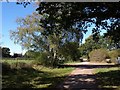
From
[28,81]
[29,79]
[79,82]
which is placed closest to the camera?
[79,82]

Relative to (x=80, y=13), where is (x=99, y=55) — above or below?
below

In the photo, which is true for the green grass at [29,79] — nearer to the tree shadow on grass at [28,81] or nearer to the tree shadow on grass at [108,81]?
the tree shadow on grass at [28,81]

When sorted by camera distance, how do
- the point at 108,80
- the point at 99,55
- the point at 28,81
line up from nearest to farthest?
the point at 108,80 → the point at 28,81 → the point at 99,55

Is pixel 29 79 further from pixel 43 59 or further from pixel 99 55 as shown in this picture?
pixel 99 55

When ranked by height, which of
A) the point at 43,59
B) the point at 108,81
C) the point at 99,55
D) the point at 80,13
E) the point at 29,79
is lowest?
the point at 108,81

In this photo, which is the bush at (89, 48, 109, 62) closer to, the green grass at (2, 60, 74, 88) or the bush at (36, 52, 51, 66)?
the bush at (36, 52, 51, 66)

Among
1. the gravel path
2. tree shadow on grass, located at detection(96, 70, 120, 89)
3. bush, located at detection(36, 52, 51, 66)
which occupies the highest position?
bush, located at detection(36, 52, 51, 66)

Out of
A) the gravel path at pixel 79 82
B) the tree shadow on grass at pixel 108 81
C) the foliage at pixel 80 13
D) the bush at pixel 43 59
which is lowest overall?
the tree shadow on grass at pixel 108 81

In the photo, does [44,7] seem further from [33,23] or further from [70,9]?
[33,23]

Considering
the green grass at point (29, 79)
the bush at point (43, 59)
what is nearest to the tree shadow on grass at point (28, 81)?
the green grass at point (29, 79)

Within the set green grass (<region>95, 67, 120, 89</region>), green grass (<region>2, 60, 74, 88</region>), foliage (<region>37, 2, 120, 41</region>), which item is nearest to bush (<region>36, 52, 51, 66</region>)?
green grass (<region>2, 60, 74, 88</region>)

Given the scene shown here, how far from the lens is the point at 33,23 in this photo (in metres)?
43.1

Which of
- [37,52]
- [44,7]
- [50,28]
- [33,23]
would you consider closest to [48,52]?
[37,52]

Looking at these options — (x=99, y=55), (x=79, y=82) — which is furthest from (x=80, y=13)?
(x=99, y=55)
